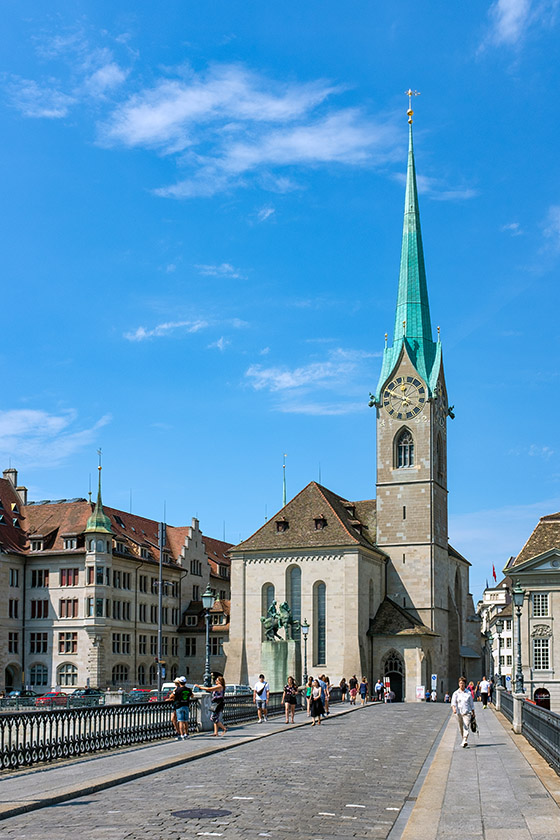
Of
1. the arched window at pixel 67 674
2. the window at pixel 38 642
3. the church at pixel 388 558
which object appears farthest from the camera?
the church at pixel 388 558

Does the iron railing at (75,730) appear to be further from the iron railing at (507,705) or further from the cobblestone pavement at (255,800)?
the iron railing at (507,705)

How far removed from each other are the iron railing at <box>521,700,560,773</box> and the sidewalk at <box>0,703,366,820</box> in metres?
6.95

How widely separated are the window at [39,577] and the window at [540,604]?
114ft

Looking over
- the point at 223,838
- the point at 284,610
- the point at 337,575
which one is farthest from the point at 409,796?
the point at 337,575

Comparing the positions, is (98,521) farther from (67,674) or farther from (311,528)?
(311,528)

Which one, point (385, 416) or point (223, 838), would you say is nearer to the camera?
point (223, 838)

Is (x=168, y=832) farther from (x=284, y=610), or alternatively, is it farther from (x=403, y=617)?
(x=403, y=617)

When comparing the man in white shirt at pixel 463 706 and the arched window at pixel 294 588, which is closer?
the man in white shirt at pixel 463 706

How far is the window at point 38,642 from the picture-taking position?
229 ft

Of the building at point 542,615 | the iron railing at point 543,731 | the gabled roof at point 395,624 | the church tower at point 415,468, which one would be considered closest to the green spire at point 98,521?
the gabled roof at point 395,624

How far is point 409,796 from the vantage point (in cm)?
1588

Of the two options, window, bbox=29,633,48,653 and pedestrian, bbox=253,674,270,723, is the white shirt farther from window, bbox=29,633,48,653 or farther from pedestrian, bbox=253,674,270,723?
window, bbox=29,633,48,653

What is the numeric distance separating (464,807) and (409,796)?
1816 mm

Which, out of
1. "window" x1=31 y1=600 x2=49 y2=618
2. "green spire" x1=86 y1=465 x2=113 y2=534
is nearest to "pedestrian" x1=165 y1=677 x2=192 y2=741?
"green spire" x1=86 y1=465 x2=113 y2=534
